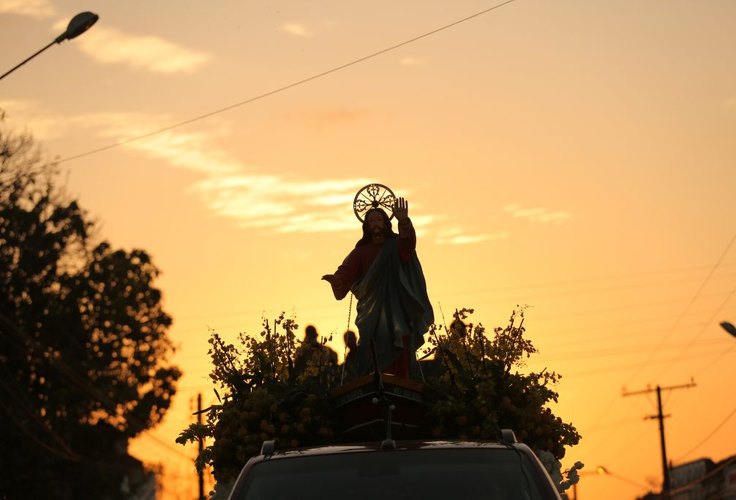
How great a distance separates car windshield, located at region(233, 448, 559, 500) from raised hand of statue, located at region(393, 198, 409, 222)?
664cm

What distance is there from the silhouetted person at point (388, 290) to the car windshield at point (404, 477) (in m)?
6.33

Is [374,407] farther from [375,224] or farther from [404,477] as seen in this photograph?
[375,224]

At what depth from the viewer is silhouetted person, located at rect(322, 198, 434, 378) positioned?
14.9 meters

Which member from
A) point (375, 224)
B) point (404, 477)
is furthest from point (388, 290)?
point (404, 477)

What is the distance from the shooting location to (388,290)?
1511 centimetres

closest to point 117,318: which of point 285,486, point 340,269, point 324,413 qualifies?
point 340,269

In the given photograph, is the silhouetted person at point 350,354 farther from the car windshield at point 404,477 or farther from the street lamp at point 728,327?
the street lamp at point 728,327

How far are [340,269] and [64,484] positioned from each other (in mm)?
42283

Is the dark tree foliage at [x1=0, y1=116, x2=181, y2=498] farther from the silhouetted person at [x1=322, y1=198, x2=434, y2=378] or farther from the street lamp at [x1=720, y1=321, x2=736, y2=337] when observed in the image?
the silhouetted person at [x1=322, y1=198, x2=434, y2=378]

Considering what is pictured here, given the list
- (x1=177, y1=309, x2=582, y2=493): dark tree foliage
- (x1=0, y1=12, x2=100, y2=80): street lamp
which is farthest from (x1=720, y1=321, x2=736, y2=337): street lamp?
(x1=177, y1=309, x2=582, y2=493): dark tree foliage

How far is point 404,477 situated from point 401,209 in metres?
7.03

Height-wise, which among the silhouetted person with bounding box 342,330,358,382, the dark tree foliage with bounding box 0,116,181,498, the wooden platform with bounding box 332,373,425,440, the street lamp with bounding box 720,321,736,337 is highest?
the dark tree foliage with bounding box 0,116,181,498

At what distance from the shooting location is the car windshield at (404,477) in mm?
8047

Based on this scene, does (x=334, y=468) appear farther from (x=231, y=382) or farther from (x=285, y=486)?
(x=231, y=382)
